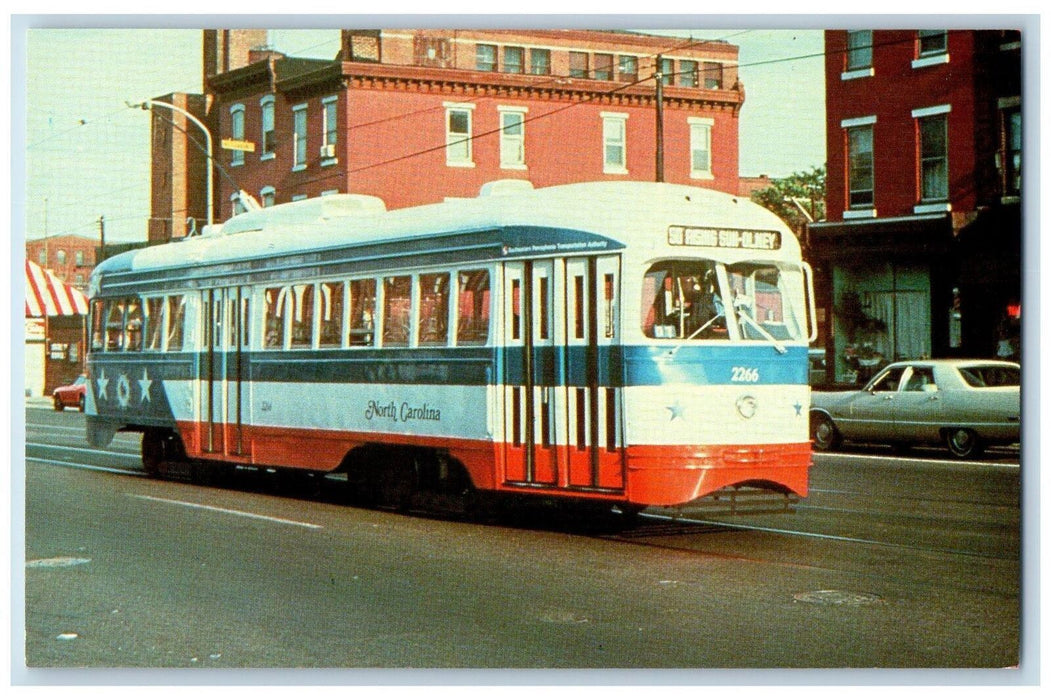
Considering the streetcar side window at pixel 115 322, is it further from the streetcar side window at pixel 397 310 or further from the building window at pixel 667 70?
the building window at pixel 667 70

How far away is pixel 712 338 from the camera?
11.7 m

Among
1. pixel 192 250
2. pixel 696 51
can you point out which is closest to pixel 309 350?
pixel 192 250

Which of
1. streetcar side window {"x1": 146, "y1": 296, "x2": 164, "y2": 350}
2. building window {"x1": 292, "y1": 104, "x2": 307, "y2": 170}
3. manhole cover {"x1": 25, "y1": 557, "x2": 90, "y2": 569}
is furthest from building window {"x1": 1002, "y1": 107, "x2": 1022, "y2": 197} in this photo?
streetcar side window {"x1": 146, "y1": 296, "x2": 164, "y2": 350}

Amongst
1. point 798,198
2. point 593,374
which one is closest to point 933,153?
point 798,198

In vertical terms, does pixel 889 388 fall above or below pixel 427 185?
below

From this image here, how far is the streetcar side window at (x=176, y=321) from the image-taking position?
16.4 metres

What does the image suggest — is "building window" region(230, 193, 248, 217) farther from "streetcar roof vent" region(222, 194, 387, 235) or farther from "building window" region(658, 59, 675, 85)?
"building window" region(658, 59, 675, 85)

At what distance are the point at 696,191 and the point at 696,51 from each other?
1.28 metres

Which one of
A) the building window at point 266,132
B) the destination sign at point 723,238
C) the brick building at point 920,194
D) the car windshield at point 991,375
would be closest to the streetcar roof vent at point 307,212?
the building window at point 266,132

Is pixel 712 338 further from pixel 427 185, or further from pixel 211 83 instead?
pixel 211 83

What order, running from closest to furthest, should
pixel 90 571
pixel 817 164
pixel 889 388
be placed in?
pixel 90 571
pixel 817 164
pixel 889 388

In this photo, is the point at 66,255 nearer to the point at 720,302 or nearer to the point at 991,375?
the point at 720,302

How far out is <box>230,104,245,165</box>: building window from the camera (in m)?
12.7

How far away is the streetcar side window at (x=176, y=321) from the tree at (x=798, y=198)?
704 cm
